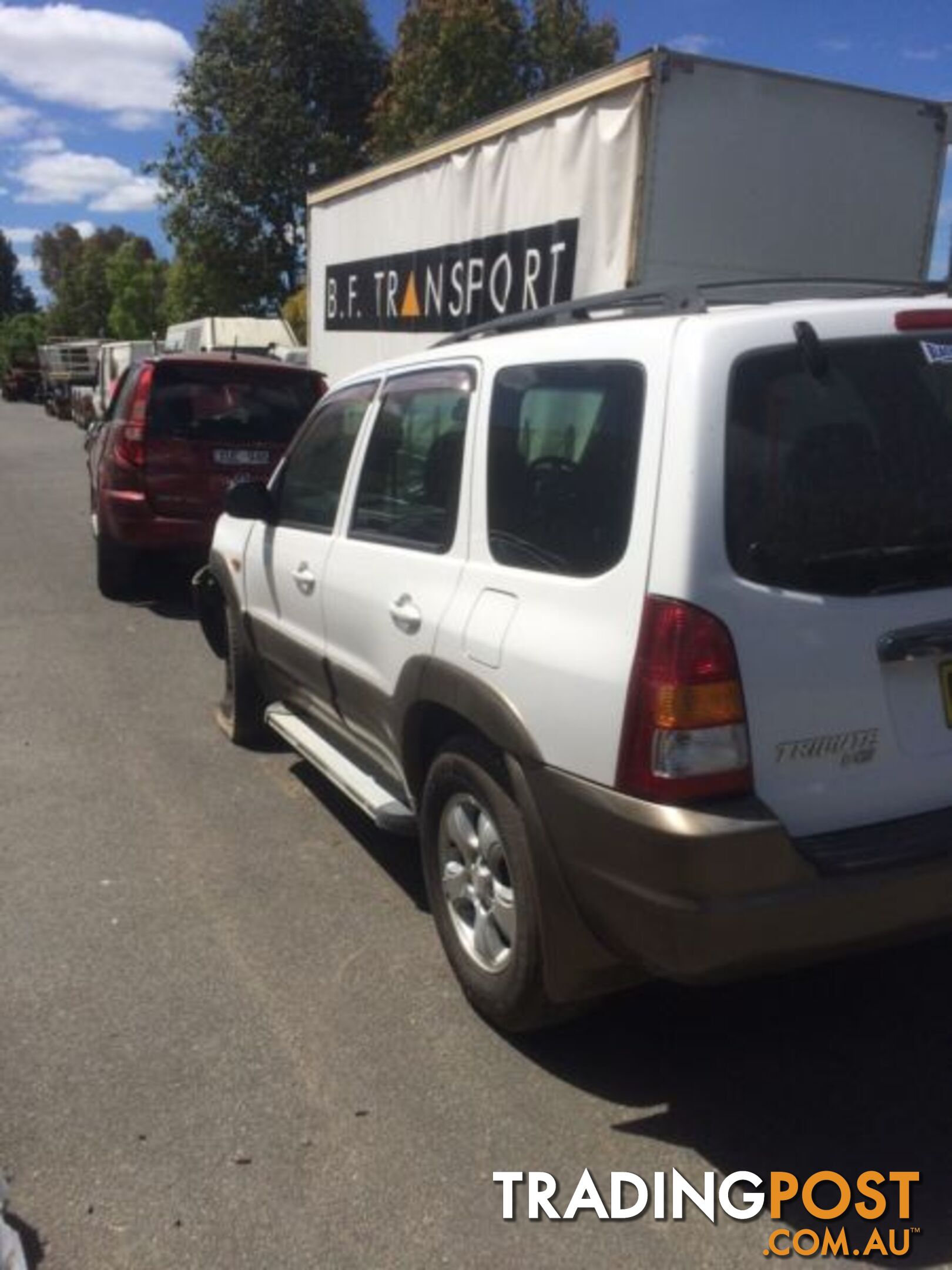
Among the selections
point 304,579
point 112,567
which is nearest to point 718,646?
point 304,579

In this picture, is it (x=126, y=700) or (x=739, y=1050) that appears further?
(x=126, y=700)

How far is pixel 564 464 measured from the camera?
9.43 ft

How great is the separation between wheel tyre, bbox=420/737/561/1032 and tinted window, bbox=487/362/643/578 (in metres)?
0.56

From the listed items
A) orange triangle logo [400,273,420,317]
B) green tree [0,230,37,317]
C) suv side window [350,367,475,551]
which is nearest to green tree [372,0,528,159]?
orange triangle logo [400,273,420,317]

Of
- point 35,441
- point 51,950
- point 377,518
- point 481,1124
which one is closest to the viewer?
point 481,1124

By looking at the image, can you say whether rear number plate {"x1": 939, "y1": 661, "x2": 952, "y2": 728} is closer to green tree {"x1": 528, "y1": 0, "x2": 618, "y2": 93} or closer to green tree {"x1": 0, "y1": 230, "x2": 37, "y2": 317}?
green tree {"x1": 528, "y1": 0, "x2": 618, "y2": 93}

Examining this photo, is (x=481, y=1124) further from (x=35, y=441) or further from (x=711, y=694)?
(x=35, y=441)

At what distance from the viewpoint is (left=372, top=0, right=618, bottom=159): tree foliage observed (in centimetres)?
2539

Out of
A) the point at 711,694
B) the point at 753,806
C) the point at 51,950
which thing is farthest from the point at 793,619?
the point at 51,950

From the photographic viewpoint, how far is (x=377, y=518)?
154 inches

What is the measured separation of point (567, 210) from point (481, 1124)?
17.3 ft

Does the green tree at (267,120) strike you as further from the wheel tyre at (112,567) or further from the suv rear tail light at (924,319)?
the suv rear tail light at (924,319)

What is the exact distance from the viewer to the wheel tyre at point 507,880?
9.53 ft

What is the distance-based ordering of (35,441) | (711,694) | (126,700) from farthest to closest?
1. (35,441)
2. (126,700)
3. (711,694)
